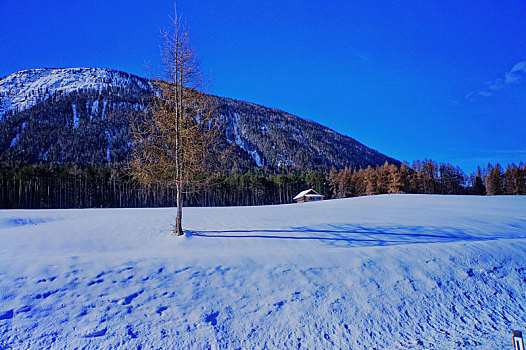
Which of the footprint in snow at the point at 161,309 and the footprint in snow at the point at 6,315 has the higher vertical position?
the footprint in snow at the point at 6,315

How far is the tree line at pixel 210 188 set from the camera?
64.6 metres

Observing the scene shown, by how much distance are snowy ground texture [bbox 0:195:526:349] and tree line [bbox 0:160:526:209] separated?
161ft

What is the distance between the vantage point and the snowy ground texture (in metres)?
4.46

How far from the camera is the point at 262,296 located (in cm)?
548

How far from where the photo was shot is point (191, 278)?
19.4ft

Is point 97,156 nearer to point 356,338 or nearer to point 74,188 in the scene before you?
point 74,188

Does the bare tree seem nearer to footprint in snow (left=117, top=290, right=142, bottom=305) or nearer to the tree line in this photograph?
footprint in snow (left=117, top=290, right=142, bottom=305)

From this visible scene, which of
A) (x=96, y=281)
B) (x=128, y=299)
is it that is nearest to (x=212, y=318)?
(x=128, y=299)

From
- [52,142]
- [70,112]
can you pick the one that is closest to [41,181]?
[52,142]

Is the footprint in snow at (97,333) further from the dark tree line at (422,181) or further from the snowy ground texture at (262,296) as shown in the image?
the dark tree line at (422,181)

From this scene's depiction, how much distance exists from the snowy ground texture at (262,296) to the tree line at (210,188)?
49.2 meters

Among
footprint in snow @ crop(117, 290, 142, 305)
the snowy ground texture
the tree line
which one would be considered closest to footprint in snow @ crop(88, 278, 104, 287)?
the snowy ground texture

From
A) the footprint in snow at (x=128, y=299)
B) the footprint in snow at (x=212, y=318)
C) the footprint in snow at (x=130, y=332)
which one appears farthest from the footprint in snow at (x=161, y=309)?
the footprint in snow at (x=212, y=318)

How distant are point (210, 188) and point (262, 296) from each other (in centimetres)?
6950
